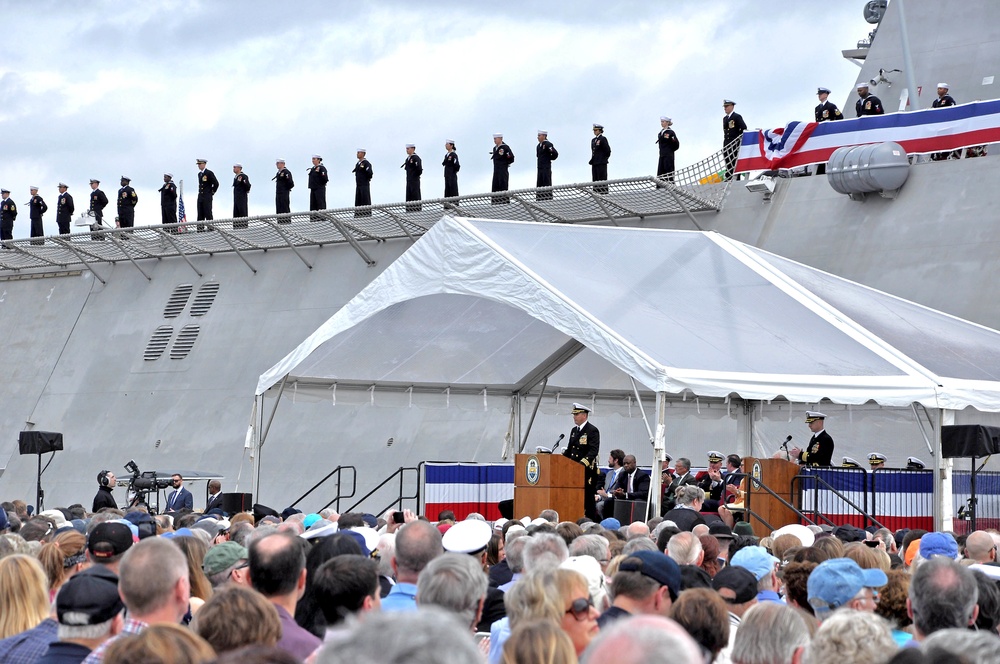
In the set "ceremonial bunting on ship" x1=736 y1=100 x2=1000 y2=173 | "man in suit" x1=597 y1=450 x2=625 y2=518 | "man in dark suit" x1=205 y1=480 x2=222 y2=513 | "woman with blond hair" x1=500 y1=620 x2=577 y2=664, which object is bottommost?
"man in dark suit" x1=205 y1=480 x2=222 y2=513

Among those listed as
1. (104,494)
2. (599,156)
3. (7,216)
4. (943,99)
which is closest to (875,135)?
(943,99)

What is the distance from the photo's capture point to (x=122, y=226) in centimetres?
3372

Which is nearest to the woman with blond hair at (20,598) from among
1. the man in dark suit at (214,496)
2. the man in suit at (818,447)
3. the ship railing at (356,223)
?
the man in suit at (818,447)

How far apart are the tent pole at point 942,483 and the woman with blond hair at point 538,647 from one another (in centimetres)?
1089

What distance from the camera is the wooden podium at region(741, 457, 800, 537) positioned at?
45.2ft

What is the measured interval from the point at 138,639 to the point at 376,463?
2220cm

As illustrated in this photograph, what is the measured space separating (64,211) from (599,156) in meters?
16.4

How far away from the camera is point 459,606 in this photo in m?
4.53

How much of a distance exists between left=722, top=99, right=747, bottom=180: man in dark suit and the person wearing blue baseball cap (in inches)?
773

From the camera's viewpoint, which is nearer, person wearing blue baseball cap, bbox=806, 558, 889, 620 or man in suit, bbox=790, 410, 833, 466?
person wearing blue baseball cap, bbox=806, 558, 889, 620

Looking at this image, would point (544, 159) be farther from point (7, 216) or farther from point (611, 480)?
point (7, 216)

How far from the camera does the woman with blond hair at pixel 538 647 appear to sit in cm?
330

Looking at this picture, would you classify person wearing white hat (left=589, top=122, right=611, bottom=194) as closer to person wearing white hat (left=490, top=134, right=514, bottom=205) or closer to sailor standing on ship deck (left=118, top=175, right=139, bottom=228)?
person wearing white hat (left=490, top=134, right=514, bottom=205)

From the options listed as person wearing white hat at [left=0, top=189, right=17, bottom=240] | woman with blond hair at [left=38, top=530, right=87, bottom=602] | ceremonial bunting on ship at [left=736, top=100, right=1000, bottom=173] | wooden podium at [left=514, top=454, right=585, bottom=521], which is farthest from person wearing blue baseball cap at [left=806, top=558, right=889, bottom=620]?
person wearing white hat at [left=0, top=189, right=17, bottom=240]
